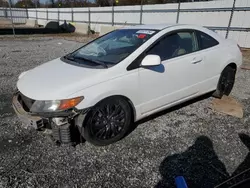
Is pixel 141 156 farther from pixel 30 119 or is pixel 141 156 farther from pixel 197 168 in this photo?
pixel 30 119

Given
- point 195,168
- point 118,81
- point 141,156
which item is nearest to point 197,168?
point 195,168

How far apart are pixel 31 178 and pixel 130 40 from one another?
2307mm

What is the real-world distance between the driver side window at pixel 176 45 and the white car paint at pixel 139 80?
3.4 inches

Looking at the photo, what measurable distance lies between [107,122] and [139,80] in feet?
2.32

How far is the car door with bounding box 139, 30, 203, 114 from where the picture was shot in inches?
122

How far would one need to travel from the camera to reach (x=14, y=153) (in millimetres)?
2793

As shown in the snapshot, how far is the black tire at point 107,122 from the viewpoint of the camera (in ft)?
8.79

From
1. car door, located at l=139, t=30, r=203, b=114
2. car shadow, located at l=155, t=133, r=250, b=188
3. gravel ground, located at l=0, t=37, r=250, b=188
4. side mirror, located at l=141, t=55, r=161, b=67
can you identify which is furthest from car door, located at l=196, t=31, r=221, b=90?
car shadow, located at l=155, t=133, r=250, b=188

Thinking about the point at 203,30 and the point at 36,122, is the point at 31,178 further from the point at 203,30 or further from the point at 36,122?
the point at 203,30

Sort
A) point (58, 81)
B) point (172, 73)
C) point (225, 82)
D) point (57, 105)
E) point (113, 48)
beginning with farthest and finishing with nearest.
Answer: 1. point (225, 82)
2. point (113, 48)
3. point (172, 73)
4. point (58, 81)
5. point (57, 105)

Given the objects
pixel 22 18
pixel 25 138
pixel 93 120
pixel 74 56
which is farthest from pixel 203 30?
pixel 22 18

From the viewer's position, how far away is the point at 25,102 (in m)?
2.83

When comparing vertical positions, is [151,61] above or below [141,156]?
above

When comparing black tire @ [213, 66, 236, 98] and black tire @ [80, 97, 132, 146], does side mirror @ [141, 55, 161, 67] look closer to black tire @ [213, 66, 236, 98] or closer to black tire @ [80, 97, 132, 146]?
black tire @ [80, 97, 132, 146]
